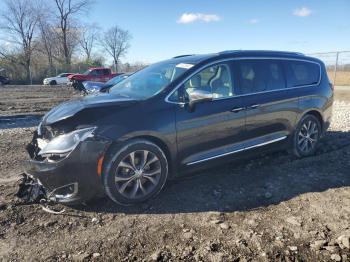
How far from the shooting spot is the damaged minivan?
393cm

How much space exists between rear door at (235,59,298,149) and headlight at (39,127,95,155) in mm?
2352

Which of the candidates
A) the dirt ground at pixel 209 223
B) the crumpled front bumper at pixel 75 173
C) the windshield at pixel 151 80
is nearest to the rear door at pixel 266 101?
the dirt ground at pixel 209 223

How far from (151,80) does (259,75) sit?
1.68m

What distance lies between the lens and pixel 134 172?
4191 millimetres

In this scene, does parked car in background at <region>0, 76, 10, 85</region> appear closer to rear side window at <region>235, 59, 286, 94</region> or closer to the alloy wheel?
rear side window at <region>235, 59, 286, 94</region>

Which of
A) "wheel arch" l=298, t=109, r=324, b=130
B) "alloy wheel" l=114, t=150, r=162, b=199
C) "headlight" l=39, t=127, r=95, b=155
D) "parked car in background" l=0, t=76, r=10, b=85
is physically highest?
"parked car in background" l=0, t=76, r=10, b=85

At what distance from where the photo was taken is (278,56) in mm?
5781

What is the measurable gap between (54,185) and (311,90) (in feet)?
14.6

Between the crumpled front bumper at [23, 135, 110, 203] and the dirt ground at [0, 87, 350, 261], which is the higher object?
the crumpled front bumper at [23, 135, 110, 203]

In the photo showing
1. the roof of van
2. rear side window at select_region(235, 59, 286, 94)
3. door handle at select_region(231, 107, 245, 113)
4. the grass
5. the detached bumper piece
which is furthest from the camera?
the grass

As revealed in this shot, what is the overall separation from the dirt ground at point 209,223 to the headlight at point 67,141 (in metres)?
0.78

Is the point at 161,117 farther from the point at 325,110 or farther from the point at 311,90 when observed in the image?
the point at 325,110

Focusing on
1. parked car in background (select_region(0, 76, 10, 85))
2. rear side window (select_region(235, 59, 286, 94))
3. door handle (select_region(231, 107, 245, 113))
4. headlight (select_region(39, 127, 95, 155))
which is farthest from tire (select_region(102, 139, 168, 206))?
parked car in background (select_region(0, 76, 10, 85))

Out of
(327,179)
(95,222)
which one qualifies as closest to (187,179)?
(95,222)
